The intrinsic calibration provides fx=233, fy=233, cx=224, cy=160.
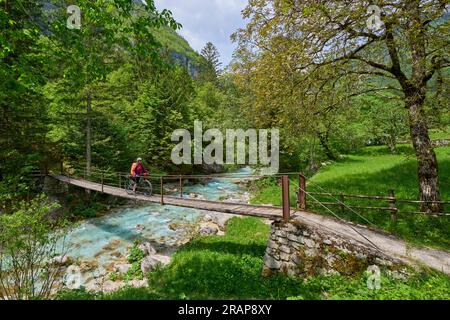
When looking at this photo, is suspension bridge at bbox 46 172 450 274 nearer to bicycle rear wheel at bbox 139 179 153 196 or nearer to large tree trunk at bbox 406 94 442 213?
large tree trunk at bbox 406 94 442 213

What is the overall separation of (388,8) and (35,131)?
67.7 ft

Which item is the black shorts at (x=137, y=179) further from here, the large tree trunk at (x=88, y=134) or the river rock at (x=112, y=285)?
the large tree trunk at (x=88, y=134)

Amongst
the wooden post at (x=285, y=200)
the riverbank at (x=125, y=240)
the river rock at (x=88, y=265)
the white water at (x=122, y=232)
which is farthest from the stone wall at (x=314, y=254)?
the river rock at (x=88, y=265)

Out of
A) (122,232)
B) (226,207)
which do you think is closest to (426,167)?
(226,207)

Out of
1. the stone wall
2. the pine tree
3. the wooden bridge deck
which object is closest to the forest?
the stone wall

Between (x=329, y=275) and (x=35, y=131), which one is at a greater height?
(x=35, y=131)

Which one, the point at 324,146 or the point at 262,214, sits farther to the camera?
the point at 324,146

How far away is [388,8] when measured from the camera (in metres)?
7.30

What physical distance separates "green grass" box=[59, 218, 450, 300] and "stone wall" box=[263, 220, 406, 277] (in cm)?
28

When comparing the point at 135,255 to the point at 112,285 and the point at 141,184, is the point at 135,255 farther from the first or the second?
the point at 141,184

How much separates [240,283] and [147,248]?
5.78m

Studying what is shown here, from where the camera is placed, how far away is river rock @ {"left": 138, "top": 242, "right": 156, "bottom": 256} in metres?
10.7

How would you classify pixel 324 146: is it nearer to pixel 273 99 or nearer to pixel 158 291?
pixel 273 99
